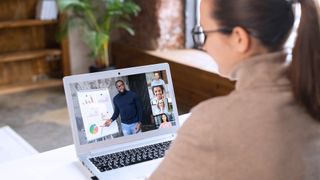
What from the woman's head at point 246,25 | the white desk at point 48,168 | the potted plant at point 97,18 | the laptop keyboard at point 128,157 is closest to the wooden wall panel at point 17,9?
the potted plant at point 97,18

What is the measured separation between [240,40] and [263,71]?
0.25 ft

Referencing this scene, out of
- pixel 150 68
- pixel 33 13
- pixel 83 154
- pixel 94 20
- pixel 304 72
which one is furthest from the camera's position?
pixel 33 13

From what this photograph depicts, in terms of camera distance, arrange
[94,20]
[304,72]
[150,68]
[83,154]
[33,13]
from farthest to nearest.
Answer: [33,13]
[94,20]
[150,68]
[83,154]
[304,72]

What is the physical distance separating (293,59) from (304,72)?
32 mm

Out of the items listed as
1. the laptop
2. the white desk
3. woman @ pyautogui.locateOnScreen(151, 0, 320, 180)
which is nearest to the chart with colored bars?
the laptop

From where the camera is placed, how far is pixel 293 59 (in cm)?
82

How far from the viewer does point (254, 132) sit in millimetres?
809

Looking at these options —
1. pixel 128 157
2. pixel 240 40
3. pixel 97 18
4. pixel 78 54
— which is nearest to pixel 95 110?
pixel 128 157

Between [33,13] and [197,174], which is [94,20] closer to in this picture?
Answer: [33,13]

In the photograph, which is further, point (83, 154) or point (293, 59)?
point (83, 154)

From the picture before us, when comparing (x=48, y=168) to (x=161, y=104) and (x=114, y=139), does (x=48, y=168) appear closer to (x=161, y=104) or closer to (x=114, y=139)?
(x=114, y=139)

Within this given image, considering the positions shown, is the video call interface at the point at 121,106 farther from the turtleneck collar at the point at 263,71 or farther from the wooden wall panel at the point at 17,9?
the wooden wall panel at the point at 17,9

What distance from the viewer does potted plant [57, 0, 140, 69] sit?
14.0 ft

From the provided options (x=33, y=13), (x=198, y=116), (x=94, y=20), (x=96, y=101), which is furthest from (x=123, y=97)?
(x=33, y=13)
